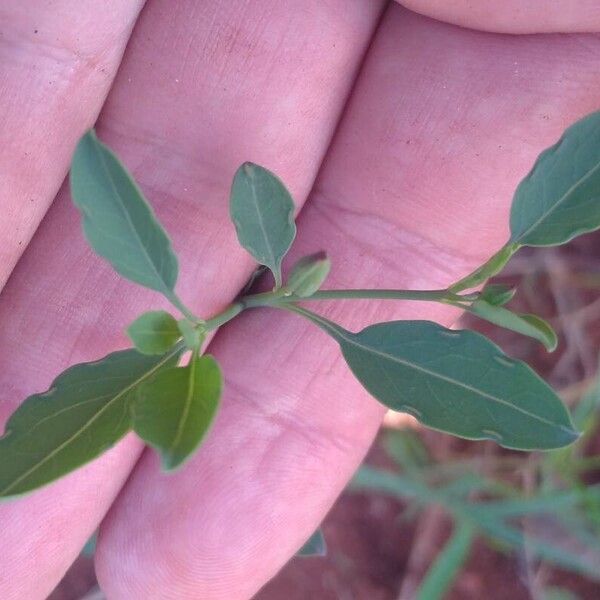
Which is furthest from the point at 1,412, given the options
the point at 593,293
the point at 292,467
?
the point at 593,293

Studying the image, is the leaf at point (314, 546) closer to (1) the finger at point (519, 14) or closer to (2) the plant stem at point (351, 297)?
(2) the plant stem at point (351, 297)

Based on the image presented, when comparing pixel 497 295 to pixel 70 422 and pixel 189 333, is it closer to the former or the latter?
pixel 189 333

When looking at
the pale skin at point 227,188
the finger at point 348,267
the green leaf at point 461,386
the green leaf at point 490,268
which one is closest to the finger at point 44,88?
the pale skin at point 227,188

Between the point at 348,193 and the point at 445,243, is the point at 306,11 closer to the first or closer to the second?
the point at 348,193

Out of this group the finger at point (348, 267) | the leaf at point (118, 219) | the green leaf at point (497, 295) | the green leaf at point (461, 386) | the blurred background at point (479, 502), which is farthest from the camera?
the blurred background at point (479, 502)

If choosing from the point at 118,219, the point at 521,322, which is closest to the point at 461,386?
the point at 521,322

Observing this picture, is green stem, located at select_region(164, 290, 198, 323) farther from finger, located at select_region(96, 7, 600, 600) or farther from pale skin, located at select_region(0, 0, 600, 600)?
finger, located at select_region(96, 7, 600, 600)

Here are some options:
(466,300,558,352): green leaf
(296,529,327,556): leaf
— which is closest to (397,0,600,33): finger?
(466,300,558,352): green leaf
